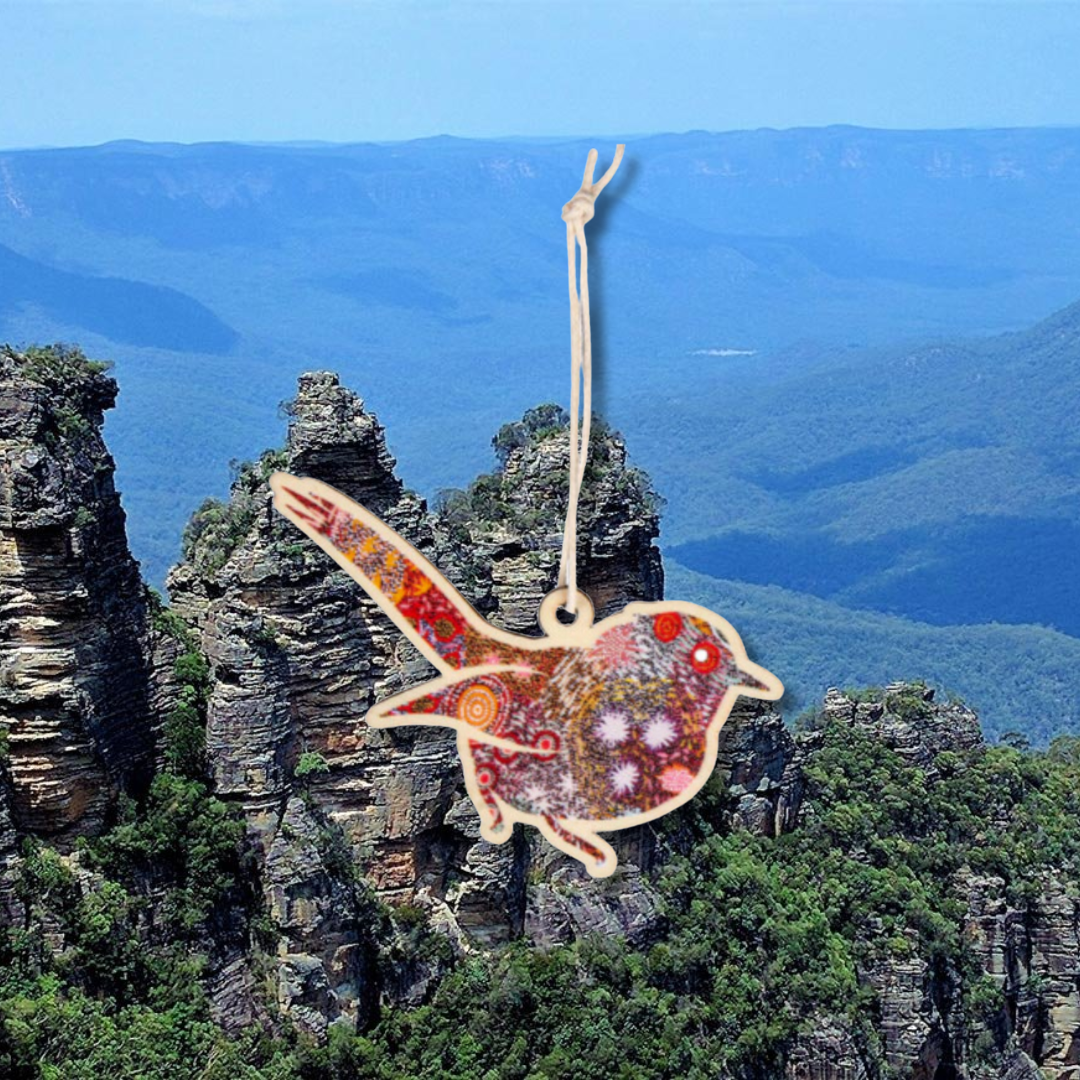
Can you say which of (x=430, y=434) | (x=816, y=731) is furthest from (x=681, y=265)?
(x=816, y=731)

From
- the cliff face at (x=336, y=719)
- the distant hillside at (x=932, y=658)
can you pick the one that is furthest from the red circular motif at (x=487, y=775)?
the distant hillside at (x=932, y=658)

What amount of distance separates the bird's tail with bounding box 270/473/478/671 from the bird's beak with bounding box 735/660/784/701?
992 millimetres

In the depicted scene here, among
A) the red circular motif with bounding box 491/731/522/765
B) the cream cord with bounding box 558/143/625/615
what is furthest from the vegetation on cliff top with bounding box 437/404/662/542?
the cream cord with bounding box 558/143/625/615

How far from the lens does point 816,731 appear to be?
24.4 m

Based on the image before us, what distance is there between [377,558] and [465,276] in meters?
143

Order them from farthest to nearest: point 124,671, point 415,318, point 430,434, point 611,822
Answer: point 415,318 < point 430,434 < point 124,671 < point 611,822

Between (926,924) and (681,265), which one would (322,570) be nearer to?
(926,924)

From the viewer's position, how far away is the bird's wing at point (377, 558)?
758cm

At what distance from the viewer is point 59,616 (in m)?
15.4

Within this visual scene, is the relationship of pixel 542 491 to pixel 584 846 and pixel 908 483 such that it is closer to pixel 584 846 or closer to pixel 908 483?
pixel 584 846

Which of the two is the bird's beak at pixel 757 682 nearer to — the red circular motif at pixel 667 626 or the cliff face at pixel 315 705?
the red circular motif at pixel 667 626

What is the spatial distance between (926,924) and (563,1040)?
6281 millimetres

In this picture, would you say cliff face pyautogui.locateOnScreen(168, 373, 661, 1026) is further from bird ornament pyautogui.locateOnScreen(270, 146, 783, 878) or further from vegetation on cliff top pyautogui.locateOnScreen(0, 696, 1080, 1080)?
bird ornament pyautogui.locateOnScreen(270, 146, 783, 878)

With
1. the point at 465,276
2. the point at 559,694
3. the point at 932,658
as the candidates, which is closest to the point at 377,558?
the point at 559,694
